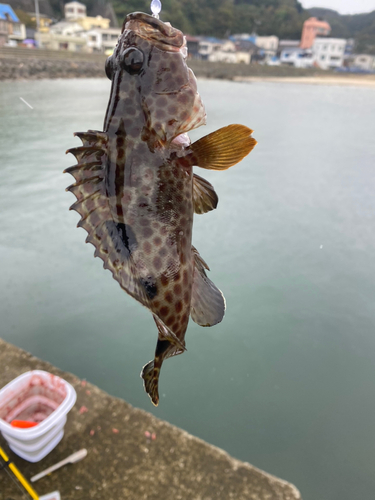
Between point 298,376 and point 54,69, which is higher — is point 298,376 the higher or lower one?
the lower one

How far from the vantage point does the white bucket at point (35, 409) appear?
11.2 feet

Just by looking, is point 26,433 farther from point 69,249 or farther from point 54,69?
point 54,69

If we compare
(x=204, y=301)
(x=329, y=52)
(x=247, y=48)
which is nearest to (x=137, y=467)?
(x=204, y=301)

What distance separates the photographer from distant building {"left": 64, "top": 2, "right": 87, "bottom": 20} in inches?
2232

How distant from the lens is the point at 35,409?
4.15 meters

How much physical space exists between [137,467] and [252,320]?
13.4 ft

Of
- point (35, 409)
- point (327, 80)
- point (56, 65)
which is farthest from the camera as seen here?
point (327, 80)

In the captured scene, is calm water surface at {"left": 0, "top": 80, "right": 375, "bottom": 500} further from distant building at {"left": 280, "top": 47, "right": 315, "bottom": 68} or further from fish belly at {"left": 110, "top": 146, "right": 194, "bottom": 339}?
distant building at {"left": 280, "top": 47, "right": 315, "bottom": 68}

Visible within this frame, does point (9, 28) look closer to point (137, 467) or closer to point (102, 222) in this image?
point (137, 467)

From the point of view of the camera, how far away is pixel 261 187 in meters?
13.2

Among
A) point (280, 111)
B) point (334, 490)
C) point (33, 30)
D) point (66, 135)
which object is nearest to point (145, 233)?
point (334, 490)

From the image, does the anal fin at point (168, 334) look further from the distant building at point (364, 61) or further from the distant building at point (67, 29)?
the distant building at point (364, 61)

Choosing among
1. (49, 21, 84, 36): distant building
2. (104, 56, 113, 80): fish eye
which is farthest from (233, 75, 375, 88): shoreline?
(104, 56, 113, 80): fish eye

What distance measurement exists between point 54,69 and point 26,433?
1585 inches
